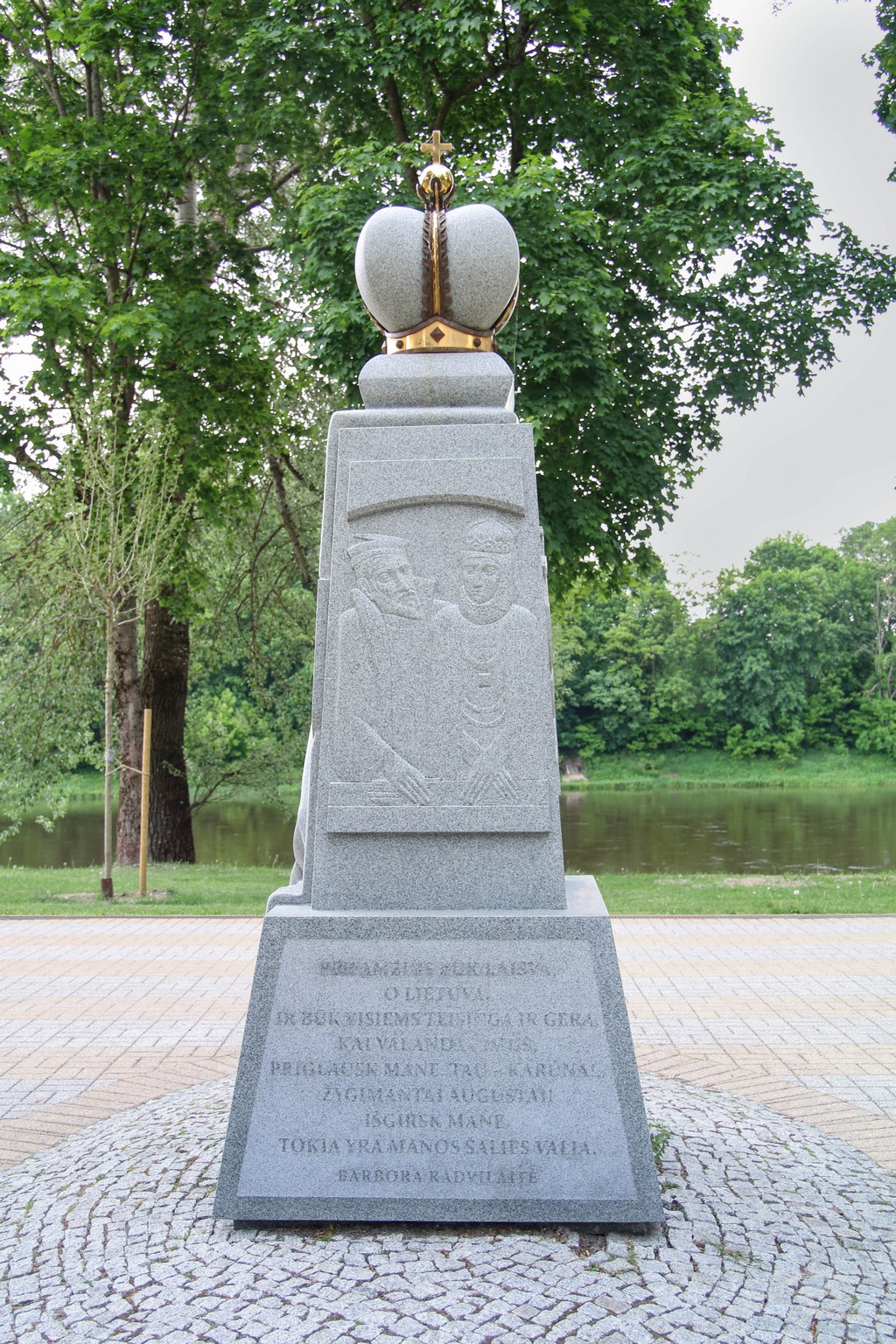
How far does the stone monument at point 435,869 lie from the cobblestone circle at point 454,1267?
17 centimetres

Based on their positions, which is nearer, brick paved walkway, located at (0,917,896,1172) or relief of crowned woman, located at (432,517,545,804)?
relief of crowned woman, located at (432,517,545,804)

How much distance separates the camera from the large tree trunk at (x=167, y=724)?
→ 52.6 feet

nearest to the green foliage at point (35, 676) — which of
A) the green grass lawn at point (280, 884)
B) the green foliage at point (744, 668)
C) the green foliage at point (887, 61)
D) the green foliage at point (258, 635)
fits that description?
the green grass lawn at point (280, 884)

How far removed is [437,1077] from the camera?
3.74 metres

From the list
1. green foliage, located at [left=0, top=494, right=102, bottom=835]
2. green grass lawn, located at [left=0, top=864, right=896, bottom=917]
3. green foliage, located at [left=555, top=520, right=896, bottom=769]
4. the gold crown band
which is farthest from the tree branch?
green foliage, located at [left=555, top=520, right=896, bottom=769]

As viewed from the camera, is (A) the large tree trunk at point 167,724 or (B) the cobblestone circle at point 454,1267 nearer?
(B) the cobblestone circle at point 454,1267

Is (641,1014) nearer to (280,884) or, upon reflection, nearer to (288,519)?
(280,884)

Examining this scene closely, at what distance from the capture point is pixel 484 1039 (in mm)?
3754

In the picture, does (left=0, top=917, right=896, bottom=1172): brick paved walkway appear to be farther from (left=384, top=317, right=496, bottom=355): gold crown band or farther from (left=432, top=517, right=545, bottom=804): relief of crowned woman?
(left=384, top=317, right=496, bottom=355): gold crown band

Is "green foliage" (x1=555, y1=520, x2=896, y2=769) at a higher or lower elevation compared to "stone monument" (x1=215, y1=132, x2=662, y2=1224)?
higher

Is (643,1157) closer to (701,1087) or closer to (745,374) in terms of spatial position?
(701,1087)

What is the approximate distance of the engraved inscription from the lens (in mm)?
3682

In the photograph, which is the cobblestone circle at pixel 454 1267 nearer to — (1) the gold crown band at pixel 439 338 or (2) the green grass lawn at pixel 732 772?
(1) the gold crown band at pixel 439 338

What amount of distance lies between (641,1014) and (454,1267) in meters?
3.61
